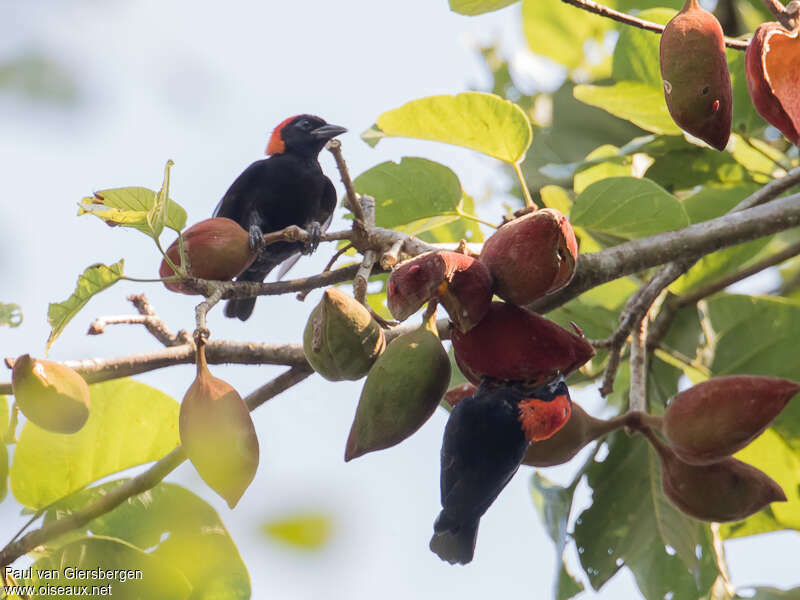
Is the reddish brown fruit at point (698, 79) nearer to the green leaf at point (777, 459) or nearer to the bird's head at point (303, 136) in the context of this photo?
the green leaf at point (777, 459)

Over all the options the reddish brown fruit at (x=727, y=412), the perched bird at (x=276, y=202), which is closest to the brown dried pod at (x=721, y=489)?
the reddish brown fruit at (x=727, y=412)

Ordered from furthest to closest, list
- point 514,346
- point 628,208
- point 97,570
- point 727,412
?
point 628,208
point 97,570
point 727,412
point 514,346

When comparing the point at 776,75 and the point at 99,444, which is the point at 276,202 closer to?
the point at 99,444

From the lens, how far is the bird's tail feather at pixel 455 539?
117cm

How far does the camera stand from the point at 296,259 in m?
2.76

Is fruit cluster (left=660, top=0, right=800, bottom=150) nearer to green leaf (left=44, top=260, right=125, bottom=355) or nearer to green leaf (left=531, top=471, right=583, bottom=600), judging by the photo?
green leaf (left=44, top=260, right=125, bottom=355)

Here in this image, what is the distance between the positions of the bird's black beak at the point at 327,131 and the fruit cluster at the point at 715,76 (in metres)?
2.40

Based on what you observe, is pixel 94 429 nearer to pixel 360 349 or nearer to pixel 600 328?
pixel 360 349

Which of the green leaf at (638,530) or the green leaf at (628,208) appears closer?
the green leaf at (628,208)

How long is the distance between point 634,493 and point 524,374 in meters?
1.15

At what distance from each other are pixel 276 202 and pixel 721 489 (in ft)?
5.72

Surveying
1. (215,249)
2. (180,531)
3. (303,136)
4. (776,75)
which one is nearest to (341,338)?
(215,249)

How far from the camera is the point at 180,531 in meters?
1.75

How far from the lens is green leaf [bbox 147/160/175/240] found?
1346 mm
